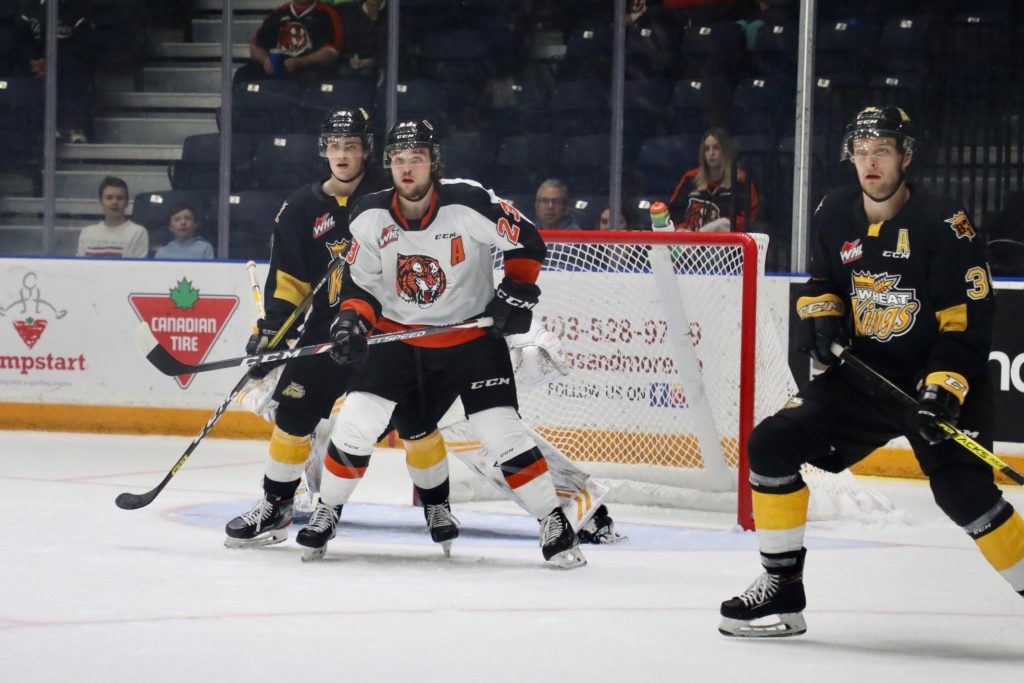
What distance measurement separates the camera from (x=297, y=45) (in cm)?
712

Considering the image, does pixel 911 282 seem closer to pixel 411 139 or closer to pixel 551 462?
pixel 411 139

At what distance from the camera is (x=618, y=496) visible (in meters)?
5.16

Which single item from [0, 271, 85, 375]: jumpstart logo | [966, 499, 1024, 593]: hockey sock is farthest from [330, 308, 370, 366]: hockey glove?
[0, 271, 85, 375]: jumpstart logo

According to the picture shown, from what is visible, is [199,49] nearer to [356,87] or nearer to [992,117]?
[356,87]

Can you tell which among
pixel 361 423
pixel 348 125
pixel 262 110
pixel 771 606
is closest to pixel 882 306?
pixel 771 606

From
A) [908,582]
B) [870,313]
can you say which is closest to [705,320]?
[908,582]

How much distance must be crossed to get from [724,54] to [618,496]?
2.15 m

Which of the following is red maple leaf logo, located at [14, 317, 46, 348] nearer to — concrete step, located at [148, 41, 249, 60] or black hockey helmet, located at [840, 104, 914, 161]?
concrete step, located at [148, 41, 249, 60]

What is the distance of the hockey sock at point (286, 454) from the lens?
13.8ft

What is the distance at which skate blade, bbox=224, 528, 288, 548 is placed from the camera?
4.16 meters

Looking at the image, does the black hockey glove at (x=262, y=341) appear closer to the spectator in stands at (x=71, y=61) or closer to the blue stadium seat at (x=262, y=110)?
the blue stadium seat at (x=262, y=110)

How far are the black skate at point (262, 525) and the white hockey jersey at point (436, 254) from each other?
60 centimetres

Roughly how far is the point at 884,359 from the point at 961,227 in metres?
0.29

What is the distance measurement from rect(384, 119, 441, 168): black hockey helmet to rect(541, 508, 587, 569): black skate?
3.03 ft
